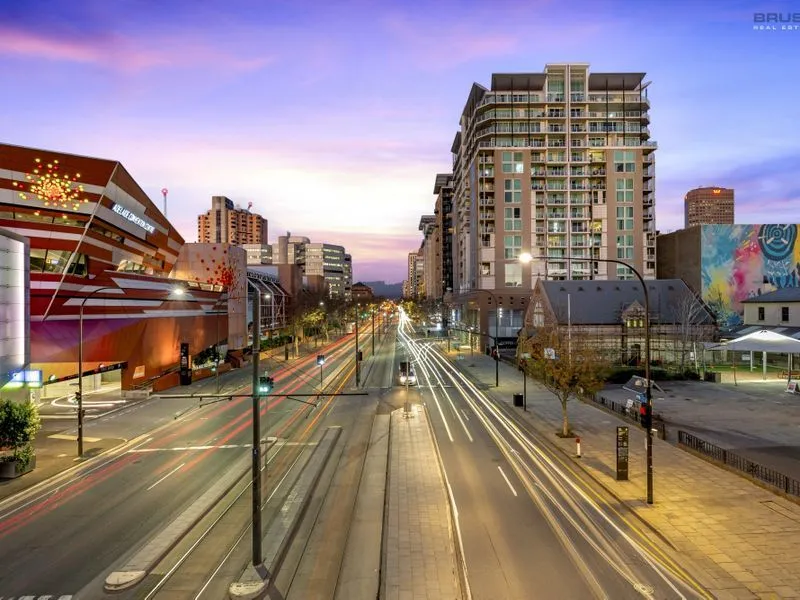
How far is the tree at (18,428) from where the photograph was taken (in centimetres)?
2053

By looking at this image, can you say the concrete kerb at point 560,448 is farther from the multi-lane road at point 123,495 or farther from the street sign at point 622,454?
the multi-lane road at point 123,495

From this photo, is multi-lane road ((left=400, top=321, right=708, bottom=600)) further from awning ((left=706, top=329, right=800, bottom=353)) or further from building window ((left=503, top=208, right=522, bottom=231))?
building window ((left=503, top=208, right=522, bottom=231))

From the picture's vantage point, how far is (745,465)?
64.7ft

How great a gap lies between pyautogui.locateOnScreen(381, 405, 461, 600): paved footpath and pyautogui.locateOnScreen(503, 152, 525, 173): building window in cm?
6936

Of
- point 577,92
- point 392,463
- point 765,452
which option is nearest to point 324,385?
point 392,463

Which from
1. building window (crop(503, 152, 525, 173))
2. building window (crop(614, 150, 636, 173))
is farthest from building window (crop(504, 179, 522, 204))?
→ building window (crop(614, 150, 636, 173))

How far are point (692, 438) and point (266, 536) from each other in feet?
70.9

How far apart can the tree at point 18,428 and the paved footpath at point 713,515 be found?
26.4 meters

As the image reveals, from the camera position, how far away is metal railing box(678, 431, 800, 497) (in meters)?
17.5

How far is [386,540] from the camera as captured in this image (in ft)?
47.4

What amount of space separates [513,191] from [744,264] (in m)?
40.9

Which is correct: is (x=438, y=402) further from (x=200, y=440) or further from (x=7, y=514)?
(x=7, y=514)


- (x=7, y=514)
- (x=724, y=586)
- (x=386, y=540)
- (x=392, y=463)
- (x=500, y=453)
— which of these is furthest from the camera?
(x=500, y=453)

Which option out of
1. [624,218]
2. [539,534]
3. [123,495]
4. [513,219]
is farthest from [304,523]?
[624,218]
